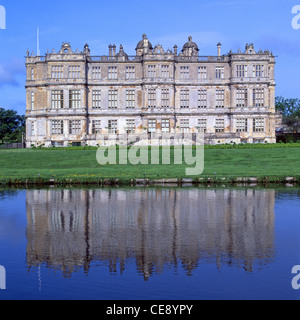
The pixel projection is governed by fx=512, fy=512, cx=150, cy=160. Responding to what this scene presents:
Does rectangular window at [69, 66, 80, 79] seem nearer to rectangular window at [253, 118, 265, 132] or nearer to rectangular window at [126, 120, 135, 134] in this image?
rectangular window at [126, 120, 135, 134]

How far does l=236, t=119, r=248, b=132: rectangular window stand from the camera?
7044cm

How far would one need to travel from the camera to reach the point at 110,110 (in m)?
70.9

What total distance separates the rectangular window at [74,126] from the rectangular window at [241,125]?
858 inches

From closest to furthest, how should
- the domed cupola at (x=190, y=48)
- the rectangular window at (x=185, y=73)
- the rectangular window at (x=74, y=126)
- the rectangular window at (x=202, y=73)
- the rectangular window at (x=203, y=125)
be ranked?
the rectangular window at (x=74, y=126) → the rectangular window at (x=185, y=73) → the rectangular window at (x=202, y=73) → the rectangular window at (x=203, y=125) → the domed cupola at (x=190, y=48)

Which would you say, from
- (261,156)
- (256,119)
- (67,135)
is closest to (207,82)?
(256,119)

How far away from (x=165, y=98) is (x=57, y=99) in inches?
577

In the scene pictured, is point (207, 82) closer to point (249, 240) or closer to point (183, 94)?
point (183, 94)

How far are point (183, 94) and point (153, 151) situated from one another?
2038 cm

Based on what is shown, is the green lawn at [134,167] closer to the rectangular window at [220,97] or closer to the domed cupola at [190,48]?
the rectangular window at [220,97]

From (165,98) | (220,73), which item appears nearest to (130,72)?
(165,98)

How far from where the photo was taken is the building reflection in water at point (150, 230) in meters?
13.2

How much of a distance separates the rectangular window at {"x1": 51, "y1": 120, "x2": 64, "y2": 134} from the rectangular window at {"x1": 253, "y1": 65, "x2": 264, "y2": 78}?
2716 cm

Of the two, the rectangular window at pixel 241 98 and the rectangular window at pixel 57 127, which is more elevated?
the rectangular window at pixel 241 98

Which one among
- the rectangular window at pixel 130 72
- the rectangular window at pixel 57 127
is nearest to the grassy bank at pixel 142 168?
the rectangular window at pixel 57 127
